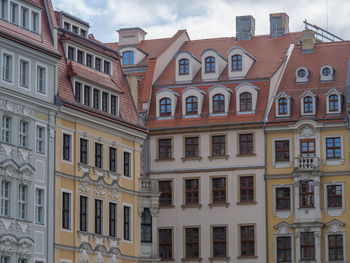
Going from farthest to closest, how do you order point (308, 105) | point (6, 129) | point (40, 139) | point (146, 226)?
point (308, 105) → point (146, 226) → point (40, 139) → point (6, 129)

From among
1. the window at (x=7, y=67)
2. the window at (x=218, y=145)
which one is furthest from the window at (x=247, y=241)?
the window at (x=7, y=67)

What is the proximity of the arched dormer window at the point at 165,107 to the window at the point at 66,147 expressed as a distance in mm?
21850

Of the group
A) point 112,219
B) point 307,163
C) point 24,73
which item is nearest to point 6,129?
point 24,73

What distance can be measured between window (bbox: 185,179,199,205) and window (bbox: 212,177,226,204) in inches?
50.7

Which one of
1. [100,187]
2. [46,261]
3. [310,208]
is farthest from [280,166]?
[46,261]

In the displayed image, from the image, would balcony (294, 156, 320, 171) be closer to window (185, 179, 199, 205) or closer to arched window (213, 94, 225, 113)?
arched window (213, 94, 225, 113)

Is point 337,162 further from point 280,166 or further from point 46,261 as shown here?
point 46,261

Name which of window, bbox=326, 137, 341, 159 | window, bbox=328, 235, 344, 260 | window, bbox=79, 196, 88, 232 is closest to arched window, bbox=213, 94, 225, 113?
window, bbox=326, 137, 341, 159

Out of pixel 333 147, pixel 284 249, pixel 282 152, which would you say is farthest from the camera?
pixel 282 152

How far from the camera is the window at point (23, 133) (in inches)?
2576

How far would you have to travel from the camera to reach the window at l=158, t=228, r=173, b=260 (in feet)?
292

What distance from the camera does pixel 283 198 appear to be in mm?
87625

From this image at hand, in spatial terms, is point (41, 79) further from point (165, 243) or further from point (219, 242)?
point (219, 242)

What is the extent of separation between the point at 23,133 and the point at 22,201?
3656 millimetres
